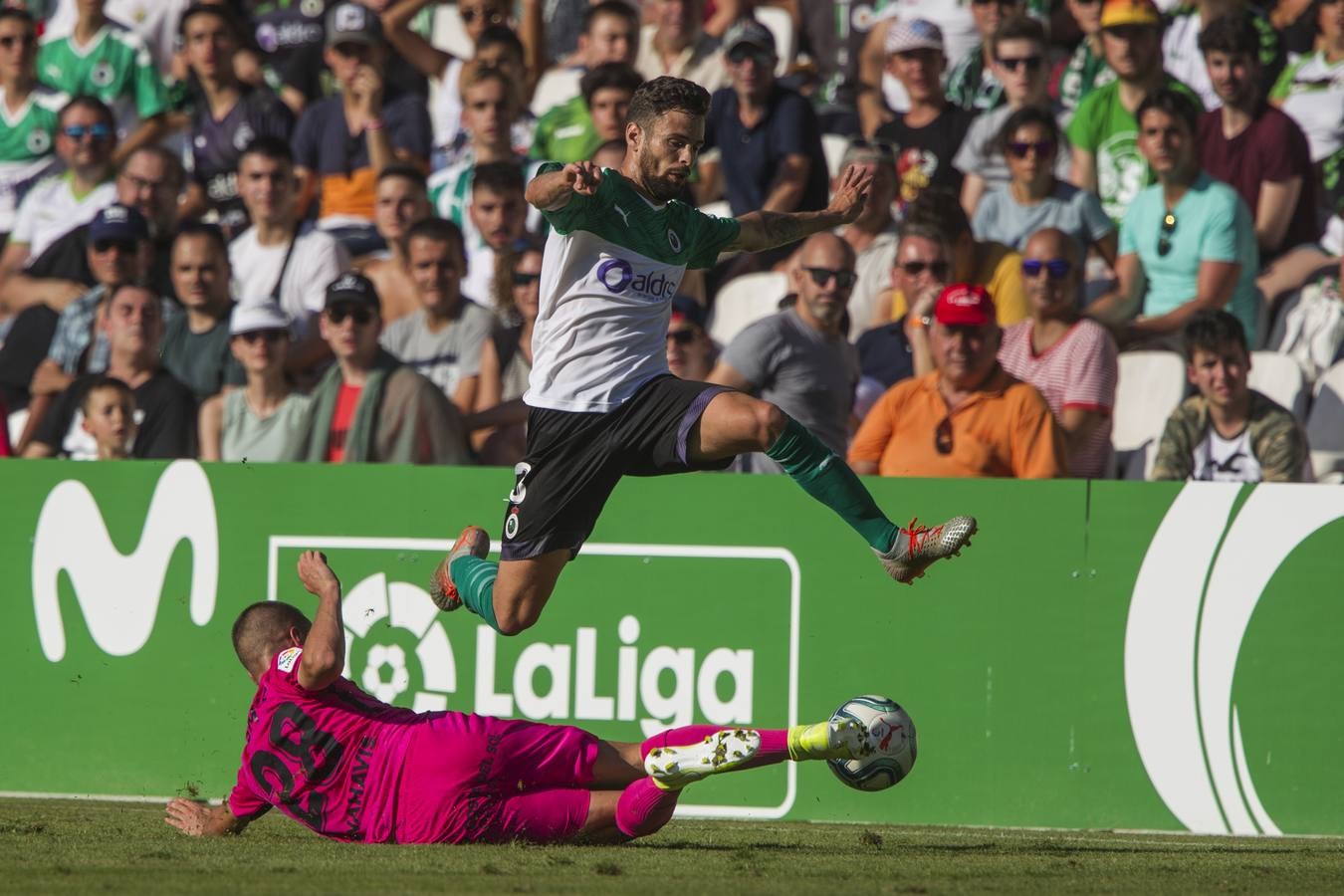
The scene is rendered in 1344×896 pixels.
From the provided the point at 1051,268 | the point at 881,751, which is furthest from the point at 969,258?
the point at 881,751

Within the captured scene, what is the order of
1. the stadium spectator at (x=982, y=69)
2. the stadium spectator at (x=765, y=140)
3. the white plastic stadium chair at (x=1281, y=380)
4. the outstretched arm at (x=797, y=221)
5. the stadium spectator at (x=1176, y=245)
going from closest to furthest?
1. the outstretched arm at (x=797, y=221)
2. the white plastic stadium chair at (x=1281, y=380)
3. the stadium spectator at (x=1176, y=245)
4. the stadium spectator at (x=765, y=140)
5. the stadium spectator at (x=982, y=69)

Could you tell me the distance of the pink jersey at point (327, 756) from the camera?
684 cm

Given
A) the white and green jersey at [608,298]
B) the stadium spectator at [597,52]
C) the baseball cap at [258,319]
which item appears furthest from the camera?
the stadium spectator at [597,52]

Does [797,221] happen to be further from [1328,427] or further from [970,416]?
[1328,427]

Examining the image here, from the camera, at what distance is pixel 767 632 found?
347 inches

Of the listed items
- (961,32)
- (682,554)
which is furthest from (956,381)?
(961,32)

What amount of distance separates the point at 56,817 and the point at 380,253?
5.44 m

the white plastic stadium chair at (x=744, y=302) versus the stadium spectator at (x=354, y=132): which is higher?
the stadium spectator at (x=354, y=132)

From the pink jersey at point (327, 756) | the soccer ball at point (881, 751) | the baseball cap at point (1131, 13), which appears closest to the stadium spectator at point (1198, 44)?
the baseball cap at point (1131, 13)

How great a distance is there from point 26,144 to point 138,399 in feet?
14.0

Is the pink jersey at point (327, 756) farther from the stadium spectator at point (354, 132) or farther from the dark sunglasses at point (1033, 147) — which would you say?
the stadium spectator at point (354, 132)

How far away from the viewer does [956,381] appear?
9336 millimetres

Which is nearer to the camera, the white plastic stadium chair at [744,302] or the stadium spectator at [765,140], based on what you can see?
the white plastic stadium chair at [744,302]

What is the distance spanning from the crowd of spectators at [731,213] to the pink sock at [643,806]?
293 cm
